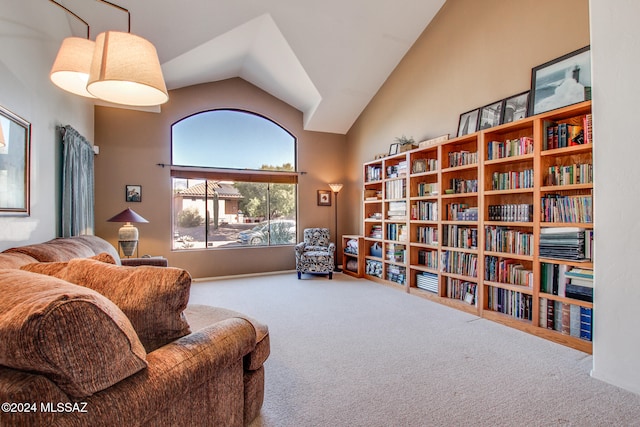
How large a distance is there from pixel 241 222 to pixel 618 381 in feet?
17.3

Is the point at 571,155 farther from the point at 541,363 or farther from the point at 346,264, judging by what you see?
the point at 346,264

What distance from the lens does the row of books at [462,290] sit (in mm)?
3782

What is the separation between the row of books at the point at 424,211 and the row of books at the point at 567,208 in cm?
140

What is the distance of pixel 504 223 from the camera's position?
3404mm

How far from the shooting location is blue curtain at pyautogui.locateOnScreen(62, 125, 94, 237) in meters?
3.35

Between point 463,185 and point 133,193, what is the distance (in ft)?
16.2

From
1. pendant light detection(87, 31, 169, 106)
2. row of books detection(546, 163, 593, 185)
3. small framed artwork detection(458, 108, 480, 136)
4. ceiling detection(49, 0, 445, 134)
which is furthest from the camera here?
small framed artwork detection(458, 108, 480, 136)

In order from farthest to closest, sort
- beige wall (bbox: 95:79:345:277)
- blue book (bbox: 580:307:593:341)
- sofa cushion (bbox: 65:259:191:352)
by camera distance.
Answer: beige wall (bbox: 95:79:345:277) → blue book (bbox: 580:307:593:341) → sofa cushion (bbox: 65:259:191:352)

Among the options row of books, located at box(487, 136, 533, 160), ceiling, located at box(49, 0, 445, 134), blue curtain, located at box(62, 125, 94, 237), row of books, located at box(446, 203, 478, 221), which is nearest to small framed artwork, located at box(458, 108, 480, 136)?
row of books, located at box(487, 136, 533, 160)

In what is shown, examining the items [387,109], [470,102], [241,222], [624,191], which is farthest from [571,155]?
[241,222]

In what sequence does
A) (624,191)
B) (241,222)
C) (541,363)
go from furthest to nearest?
(241,222)
(541,363)
(624,191)

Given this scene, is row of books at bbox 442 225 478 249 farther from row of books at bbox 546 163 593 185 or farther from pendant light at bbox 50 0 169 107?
pendant light at bbox 50 0 169 107

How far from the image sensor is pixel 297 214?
6375mm

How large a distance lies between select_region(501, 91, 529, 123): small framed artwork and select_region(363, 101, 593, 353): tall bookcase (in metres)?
0.15
